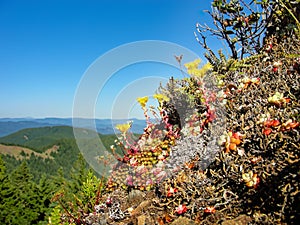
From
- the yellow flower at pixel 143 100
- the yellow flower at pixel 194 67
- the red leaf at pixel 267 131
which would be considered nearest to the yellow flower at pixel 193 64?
the yellow flower at pixel 194 67

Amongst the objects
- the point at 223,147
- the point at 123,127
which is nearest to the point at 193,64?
the point at 123,127

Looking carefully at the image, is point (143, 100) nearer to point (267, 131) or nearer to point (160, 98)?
point (160, 98)

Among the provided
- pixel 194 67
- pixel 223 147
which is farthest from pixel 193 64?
pixel 223 147

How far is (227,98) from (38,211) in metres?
26.2

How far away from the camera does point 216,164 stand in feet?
7.53

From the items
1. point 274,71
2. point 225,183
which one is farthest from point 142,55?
point 225,183

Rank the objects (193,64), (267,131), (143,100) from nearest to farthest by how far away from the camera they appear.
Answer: (267,131), (143,100), (193,64)

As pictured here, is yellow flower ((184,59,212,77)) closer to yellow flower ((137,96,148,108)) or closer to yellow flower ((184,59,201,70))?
yellow flower ((184,59,201,70))

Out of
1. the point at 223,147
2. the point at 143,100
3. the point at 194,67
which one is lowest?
the point at 223,147

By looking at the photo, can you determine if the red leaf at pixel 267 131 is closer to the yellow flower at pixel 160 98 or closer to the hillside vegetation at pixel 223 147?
the hillside vegetation at pixel 223 147

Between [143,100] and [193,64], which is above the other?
[193,64]

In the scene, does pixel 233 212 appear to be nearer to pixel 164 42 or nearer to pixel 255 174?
pixel 255 174

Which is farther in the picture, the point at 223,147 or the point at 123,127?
the point at 123,127

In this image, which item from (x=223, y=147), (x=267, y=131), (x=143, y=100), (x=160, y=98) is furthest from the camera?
(x=160, y=98)
